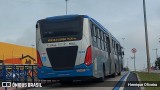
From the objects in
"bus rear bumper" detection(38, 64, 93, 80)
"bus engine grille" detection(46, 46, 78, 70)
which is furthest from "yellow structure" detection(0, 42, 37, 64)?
"bus engine grille" detection(46, 46, 78, 70)

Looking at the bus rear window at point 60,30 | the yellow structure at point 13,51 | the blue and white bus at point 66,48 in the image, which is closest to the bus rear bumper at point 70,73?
the blue and white bus at point 66,48

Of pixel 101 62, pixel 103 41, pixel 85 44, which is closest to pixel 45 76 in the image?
pixel 85 44

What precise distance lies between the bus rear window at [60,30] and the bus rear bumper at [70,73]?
4.86ft

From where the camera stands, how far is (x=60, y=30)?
18812mm

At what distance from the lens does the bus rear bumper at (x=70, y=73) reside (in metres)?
18.3

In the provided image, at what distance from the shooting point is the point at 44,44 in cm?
1892

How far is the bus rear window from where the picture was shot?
1858 centimetres

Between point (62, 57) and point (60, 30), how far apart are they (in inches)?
54.7

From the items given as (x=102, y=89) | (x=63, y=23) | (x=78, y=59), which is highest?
(x=63, y=23)

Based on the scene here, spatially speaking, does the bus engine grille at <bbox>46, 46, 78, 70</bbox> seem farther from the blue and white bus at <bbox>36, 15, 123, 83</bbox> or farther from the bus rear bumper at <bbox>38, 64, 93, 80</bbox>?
the bus rear bumper at <bbox>38, 64, 93, 80</bbox>

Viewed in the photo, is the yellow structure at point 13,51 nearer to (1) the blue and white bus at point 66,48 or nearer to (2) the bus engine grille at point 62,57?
(1) the blue and white bus at point 66,48

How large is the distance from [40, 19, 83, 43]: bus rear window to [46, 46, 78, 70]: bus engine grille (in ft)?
1.66

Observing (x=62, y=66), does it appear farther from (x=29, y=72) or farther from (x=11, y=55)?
(x=11, y=55)

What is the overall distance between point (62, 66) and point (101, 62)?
146 inches
